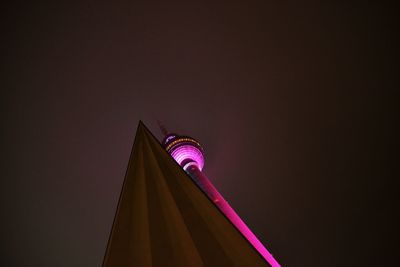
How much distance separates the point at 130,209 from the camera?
3.26 meters

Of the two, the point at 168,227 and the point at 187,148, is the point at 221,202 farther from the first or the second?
the point at 168,227

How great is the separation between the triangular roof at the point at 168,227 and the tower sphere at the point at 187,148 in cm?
1023

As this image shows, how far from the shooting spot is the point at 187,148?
1430cm

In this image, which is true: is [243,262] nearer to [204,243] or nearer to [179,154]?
[204,243]

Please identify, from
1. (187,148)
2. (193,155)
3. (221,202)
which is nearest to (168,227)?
(221,202)

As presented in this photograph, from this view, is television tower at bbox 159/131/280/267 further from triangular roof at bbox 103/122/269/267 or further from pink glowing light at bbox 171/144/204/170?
triangular roof at bbox 103/122/269/267

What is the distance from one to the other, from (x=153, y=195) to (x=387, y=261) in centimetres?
1409

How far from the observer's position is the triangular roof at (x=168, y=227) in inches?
115

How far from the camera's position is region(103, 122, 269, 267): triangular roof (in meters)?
2.93

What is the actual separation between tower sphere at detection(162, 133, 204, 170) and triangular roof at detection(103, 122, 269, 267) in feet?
33.6

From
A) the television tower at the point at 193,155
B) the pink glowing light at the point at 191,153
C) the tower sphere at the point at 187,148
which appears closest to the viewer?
the television tower at the point at 193,155

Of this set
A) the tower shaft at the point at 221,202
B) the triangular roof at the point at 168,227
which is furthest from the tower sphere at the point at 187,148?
the triangular roof at the point at 168,227

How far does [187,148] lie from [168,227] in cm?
1109

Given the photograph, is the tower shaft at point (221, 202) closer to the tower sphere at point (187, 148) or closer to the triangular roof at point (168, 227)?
the tower sphere at point (187, 148)
